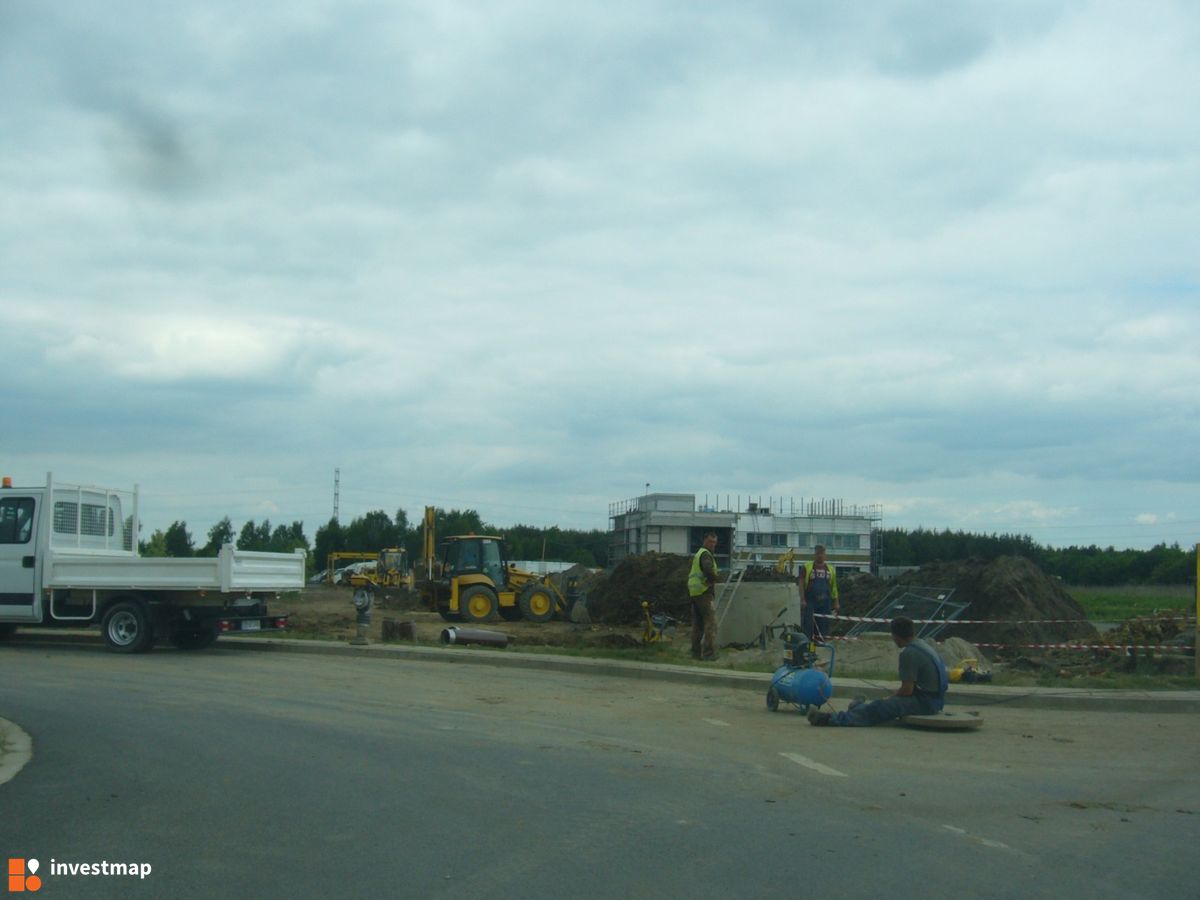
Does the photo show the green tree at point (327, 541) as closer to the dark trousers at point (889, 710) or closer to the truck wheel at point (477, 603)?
the truck wheel at point (477, 603)

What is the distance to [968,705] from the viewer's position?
1374 centimetres

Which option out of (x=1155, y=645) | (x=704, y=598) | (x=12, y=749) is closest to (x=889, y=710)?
(x=704, y=598)

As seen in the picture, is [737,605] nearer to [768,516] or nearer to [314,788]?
[314,788]

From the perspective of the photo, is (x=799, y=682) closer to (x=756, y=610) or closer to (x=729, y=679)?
(x=729, y=679)

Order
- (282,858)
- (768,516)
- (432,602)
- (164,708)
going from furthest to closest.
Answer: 1. (768,516)
2. (432,602)
3. (164,708)
4. (282,858)

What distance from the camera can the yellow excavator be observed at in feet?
100

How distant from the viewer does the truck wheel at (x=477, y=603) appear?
30.6 meters

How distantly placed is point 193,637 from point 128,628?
143 cm

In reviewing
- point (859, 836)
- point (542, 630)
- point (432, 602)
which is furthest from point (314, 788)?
point (432, 602)

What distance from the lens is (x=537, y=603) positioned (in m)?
31.2

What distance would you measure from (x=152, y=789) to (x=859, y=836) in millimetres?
4836

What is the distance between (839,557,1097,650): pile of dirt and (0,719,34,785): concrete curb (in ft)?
61.3

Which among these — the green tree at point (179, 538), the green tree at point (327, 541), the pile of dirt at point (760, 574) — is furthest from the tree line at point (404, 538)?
the pile of dirt at point (760, 574)

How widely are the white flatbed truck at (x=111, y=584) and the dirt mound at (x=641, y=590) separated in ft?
54.2
